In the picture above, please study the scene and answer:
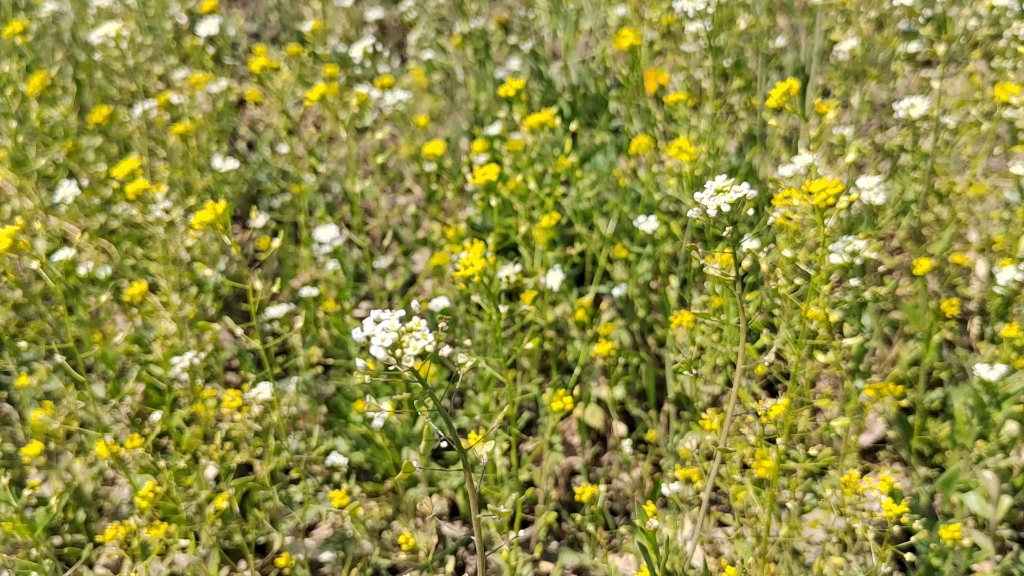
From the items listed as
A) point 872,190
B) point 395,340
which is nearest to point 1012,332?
point 872,190

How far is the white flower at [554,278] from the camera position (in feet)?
7.51

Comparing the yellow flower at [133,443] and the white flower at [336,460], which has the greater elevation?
the white flower at [336,460]

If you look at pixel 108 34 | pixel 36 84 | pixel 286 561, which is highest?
pixel 108 34

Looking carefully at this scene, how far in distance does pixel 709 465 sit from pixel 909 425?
58 centimetres

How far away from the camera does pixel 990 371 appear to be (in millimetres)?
1791

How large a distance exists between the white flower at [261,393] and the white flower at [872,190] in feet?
5.98

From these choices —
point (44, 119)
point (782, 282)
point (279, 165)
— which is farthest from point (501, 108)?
point (44, 119)

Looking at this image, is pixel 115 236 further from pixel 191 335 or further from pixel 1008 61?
pixel 1008 61

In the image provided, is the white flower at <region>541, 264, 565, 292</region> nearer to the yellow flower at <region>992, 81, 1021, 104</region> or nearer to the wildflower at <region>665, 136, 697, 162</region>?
the wildflower at <region>665, 136, 697, 162</region>

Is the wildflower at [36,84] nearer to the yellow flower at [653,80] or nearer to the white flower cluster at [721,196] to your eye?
the yellow flower at [653,80]

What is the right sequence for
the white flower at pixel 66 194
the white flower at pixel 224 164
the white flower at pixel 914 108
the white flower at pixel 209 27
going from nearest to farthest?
the white flower at pixel 914 108 < the white flower at pixel 66 194 < the white flower at pixel 224 164 < the white flower at pixel 209 27

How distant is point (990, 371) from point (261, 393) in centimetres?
195

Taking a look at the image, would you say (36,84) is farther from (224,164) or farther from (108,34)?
(224,164)

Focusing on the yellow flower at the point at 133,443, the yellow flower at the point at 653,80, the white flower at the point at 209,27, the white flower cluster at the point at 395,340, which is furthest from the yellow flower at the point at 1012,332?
the white flower at the point at 209,27
